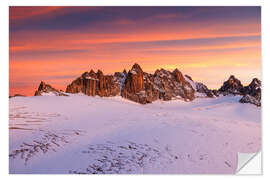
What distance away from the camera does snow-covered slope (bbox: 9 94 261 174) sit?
662 cm

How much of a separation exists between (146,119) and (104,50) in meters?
3.07

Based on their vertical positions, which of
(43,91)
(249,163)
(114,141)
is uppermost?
(43,91)

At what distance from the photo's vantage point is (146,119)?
372 inches

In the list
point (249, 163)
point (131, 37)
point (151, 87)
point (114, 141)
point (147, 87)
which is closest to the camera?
point (114, 141)

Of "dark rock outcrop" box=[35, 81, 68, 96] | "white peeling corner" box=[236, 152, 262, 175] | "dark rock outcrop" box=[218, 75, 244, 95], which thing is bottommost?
"white peeling corner" box=[236, 152, 262, 175]

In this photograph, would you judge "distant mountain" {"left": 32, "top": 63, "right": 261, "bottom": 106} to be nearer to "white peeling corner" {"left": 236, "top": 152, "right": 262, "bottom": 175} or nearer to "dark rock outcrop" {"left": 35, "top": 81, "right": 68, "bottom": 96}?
"dark rock outcrop" {"left": 35, "top": 81, "right": 68, "bottom": 96}

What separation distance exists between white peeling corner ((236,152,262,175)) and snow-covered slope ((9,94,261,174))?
169mm

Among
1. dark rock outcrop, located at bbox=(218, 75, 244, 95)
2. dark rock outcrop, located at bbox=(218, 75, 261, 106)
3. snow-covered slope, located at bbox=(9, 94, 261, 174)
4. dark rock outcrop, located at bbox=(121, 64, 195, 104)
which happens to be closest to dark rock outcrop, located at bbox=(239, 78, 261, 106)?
dark rock outcrop, located at bbox=(218, 75, 261, 106)

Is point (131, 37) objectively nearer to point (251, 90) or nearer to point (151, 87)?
point (251, 90)

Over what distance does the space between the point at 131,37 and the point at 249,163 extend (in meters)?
5.92

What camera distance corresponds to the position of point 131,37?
9.59 metres

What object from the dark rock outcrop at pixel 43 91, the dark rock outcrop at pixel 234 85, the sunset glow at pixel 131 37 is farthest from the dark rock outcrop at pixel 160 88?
the sunset glow at pixel 131 37

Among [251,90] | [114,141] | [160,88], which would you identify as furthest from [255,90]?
[160,88]

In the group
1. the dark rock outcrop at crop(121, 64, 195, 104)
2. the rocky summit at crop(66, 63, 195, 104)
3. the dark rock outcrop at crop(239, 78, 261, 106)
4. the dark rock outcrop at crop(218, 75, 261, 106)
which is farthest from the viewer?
the dark rock outcrop at crop(121, 64, 195, 104)
